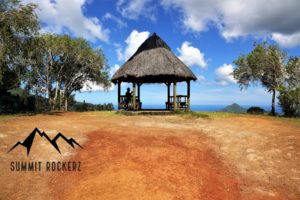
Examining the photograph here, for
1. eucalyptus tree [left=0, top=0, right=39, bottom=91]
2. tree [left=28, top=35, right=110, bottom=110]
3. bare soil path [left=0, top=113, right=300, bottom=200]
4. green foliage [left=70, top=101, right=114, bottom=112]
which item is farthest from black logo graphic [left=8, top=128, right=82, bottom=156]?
green foliage [left=70, top=101, right=114, bottom=112]

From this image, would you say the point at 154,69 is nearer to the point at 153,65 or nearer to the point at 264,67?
the point at 153,65

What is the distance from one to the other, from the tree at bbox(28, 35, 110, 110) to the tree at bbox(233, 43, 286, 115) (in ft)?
60.6

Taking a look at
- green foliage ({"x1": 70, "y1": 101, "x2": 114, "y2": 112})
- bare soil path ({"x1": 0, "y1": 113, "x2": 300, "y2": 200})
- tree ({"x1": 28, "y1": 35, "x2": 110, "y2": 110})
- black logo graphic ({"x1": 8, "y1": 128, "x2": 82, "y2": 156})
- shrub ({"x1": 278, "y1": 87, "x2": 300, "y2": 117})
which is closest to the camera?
bare soil path ({"x1": 0, "y1": 113, "x2": 300, "y2": 200})

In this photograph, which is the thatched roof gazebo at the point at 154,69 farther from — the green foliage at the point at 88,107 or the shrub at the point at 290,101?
the green foliage at the point at 88,107

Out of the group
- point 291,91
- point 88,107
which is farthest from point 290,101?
point 88,107

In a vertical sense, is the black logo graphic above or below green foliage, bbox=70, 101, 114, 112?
below

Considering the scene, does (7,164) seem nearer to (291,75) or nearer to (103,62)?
(103,62)

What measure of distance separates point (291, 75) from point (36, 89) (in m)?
32.1

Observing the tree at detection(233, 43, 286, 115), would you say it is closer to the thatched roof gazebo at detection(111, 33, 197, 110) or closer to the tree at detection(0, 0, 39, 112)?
the thatched roof gazebo at detection(111, 33, 197, 110)

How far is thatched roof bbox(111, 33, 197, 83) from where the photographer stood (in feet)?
82.1

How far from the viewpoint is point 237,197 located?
9.53 m

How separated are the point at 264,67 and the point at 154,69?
1708 centimetres

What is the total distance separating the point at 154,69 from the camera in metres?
25.1

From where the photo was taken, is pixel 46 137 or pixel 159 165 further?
pixel 46 137
